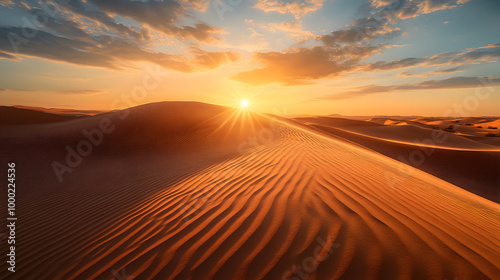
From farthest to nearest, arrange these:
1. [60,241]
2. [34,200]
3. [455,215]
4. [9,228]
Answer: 1. [34,200]
2. [9,228]
3. [60,241]
4. [455,215]

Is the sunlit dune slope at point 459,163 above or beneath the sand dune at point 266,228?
beneath

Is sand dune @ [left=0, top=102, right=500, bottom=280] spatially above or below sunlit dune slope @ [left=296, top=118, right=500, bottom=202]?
above

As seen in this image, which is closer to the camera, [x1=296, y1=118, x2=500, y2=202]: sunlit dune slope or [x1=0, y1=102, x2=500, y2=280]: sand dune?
[x1=0, y1=102, x2=500, y2=280]: sand dune

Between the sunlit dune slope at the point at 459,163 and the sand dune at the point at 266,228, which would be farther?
the sunlit dune slope at the point at 459,163

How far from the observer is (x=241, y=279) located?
1.80 m

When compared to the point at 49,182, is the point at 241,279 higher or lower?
higher

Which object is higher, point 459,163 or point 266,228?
point 266,228

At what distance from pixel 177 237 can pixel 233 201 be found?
3.23 feet

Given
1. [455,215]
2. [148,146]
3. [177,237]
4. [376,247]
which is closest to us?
[376,247]

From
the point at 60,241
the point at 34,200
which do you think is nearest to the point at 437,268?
the point at 60,241

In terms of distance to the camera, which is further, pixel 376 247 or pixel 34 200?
pixel 34 200

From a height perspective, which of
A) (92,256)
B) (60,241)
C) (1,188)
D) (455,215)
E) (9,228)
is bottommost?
(1,188)

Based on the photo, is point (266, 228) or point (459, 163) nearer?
point (266, 228)

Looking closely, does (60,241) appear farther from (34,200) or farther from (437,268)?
(437,268)
